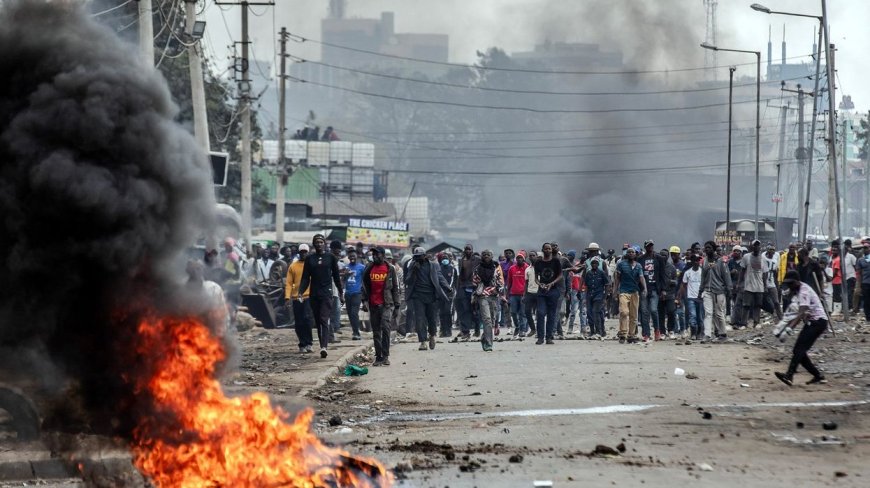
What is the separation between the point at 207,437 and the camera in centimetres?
764

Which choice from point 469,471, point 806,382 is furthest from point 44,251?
point 806,382

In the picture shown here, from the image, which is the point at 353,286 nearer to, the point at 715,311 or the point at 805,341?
the point at 715,311

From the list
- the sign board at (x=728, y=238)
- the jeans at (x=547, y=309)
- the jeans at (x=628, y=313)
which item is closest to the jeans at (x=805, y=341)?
the jeans at (x=547, y=309)

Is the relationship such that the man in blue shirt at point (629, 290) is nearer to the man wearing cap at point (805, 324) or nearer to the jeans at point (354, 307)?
the jeans at point (354, 307)

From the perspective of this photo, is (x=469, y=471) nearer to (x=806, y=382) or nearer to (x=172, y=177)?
(x=172, y=177)

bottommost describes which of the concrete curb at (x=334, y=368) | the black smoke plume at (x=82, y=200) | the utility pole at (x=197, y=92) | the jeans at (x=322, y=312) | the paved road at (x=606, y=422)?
the concrete curb at (x=334, y=368)

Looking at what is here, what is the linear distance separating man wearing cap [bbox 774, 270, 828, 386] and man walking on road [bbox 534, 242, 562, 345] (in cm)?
626

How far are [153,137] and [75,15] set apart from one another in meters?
1.03

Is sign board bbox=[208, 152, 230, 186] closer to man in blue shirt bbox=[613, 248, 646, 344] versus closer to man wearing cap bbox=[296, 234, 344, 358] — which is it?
man wearing cap bbox=[296, 234, 344, 358]

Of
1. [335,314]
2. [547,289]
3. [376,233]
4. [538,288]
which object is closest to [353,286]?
[335,314]

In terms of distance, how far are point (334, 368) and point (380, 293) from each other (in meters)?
1.38

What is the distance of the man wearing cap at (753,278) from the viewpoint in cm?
2261

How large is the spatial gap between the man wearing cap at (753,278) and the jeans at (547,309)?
417 centimetres

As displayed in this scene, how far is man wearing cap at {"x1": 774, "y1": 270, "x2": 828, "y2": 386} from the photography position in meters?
13.9
